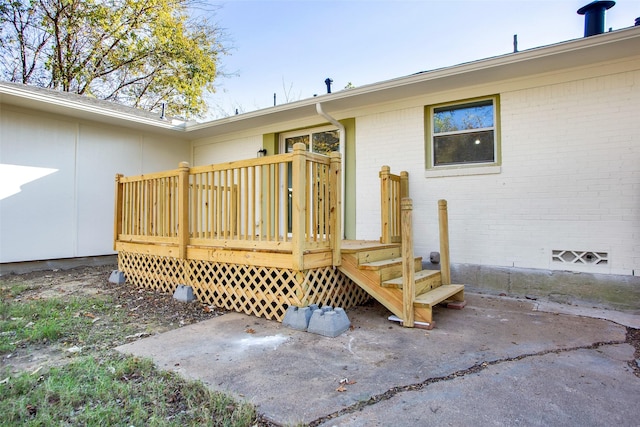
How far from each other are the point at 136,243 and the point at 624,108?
673cm

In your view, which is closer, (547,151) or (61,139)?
(547,151)

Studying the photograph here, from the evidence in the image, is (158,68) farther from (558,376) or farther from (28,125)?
(558,376)

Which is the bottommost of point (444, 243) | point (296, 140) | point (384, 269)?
→ point (384, 269)

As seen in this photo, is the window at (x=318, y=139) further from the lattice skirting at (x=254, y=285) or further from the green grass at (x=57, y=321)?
the green grass at (x=57, y=321)

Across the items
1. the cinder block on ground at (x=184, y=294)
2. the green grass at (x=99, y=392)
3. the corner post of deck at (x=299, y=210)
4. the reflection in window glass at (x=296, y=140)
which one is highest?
the reflection in window glass at (x=296, y=140)

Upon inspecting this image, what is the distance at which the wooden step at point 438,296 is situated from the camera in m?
3.45

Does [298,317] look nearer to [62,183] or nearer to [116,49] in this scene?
[62,183]

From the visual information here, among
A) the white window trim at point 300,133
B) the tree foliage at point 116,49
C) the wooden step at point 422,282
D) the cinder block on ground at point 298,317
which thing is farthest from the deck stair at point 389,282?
the tree foliage at point 116,49

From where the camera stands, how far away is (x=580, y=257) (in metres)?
4.27

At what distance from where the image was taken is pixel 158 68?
13750 millimetres

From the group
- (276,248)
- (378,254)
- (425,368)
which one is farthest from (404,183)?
(425,368)

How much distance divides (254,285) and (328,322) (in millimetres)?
1184

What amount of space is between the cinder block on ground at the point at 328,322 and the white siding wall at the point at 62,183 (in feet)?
18.5

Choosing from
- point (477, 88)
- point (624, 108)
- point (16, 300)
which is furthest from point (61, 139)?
point (624, 108)
